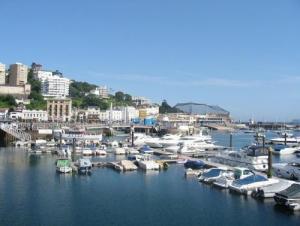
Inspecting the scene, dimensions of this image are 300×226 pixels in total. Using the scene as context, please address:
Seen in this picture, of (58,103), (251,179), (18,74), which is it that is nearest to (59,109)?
(58,103)

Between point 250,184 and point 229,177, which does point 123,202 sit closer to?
point 250,184

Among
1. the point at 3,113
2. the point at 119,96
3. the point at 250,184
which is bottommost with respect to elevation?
the point at 250,184

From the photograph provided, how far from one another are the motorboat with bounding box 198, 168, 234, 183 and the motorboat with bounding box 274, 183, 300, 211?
5084mm

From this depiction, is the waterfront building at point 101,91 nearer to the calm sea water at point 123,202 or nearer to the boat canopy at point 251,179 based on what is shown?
the calm sea water at point 123,202

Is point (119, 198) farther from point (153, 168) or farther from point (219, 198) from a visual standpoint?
point (153, 168)

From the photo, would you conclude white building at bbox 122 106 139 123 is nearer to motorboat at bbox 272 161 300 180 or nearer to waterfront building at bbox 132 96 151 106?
waterfront building at bbox 132 96 151 106

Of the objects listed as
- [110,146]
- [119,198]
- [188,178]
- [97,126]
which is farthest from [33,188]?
[97,126]

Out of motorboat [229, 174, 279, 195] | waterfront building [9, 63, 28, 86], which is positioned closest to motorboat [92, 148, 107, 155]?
motorboat [229, 174, 279, 195]

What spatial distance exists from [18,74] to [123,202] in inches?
3320

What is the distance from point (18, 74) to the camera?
322 feet

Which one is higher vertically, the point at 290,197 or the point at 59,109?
the point at 59,109

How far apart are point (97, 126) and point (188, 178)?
153 feet

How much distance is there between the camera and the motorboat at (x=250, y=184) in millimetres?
20281

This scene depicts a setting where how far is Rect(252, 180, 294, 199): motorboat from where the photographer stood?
19.3m
